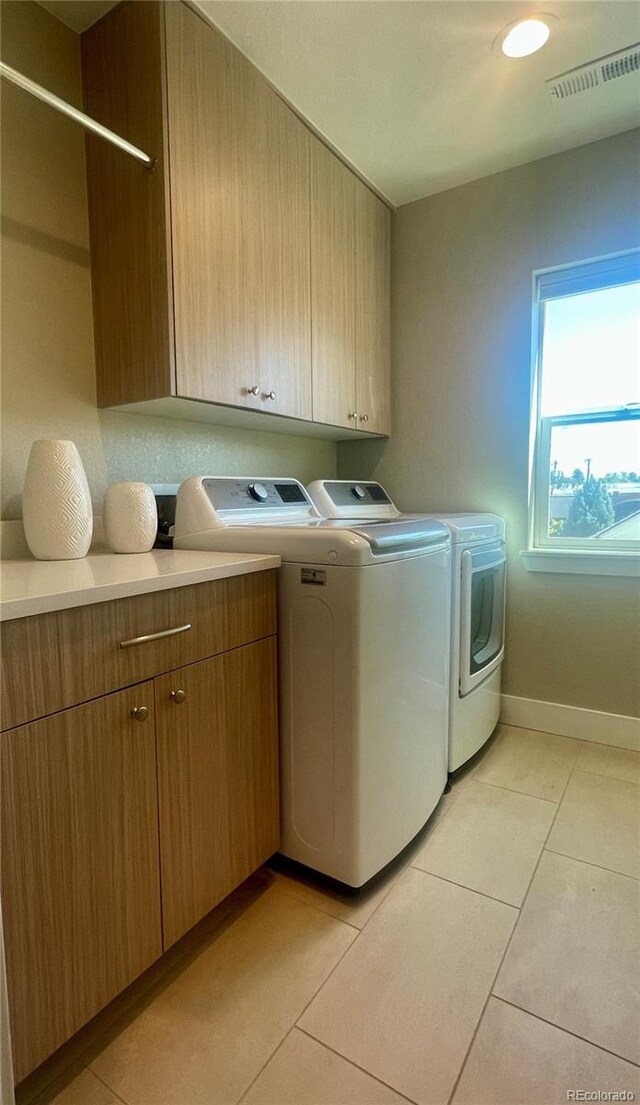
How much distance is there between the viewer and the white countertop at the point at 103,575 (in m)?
0.79

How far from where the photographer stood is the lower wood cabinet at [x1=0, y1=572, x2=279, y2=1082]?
31.4 inches

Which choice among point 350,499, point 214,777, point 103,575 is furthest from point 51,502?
point 350,499

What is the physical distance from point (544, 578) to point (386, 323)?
55.6 inches

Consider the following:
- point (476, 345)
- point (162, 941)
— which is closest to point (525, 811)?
point (162, 941)

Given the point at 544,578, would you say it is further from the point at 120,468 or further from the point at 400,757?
the point at 120,468

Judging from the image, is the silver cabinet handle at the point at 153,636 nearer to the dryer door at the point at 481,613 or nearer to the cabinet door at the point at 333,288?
the dryer door at the point at 481,613

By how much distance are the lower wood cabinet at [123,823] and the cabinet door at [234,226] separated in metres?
0.73

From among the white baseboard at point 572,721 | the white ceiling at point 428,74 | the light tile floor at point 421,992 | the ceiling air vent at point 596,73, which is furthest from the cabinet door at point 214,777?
the ceiling air vent at point 596,73

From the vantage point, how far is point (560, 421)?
85.7 inches

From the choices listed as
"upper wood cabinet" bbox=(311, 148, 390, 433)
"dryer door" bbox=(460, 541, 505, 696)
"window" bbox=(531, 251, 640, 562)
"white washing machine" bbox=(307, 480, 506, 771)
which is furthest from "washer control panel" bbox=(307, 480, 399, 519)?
"window" bbox=(531, 251, 640, 562)

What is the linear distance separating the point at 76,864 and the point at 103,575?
509 mm

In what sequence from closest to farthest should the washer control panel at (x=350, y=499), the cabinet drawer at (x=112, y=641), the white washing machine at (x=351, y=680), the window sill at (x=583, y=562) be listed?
the cabinet drawer at (x=112, y=641) → the white washing machine at (x=351, y=680) → the window sill at (x=583, y=562) → the washer control panel at (x=350, y=499)

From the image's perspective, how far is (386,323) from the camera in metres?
2.43

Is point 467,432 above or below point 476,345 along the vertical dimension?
below
